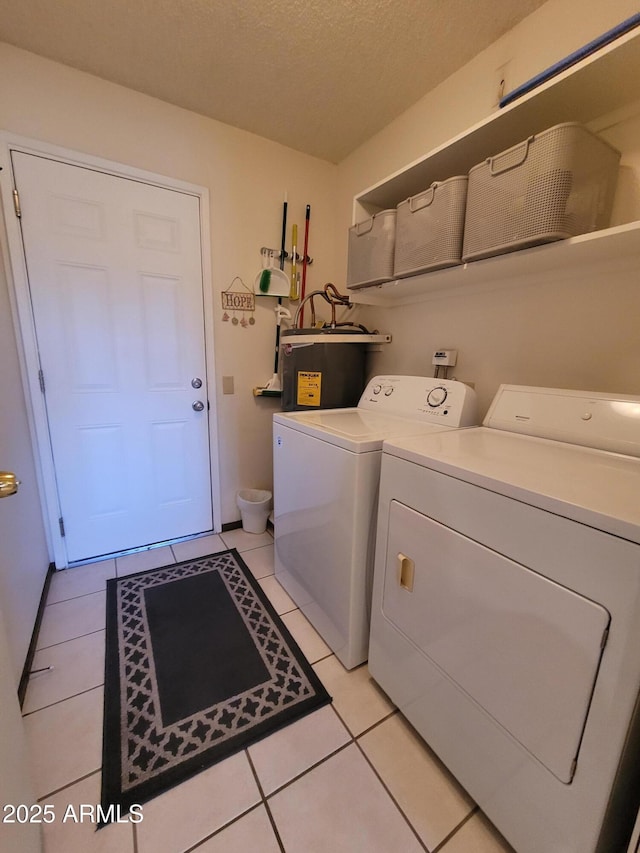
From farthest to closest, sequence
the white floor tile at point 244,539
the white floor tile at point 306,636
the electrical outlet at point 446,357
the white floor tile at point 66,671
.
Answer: the white floor tile at point 244,539 < the electrical outlet at point 446,357 < the white floor tile at point 306,636 < the white floor tile at point 66,671

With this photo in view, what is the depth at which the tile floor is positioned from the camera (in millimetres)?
871

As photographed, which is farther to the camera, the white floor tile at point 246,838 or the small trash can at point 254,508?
the small trash can at point 254,508

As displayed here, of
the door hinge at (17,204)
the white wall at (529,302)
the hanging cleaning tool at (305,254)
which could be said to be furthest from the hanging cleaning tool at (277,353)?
the door hinge at (17,204)

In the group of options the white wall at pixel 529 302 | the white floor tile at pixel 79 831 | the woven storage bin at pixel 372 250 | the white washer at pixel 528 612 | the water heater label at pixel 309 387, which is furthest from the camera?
the water heater label at pixel 309 387

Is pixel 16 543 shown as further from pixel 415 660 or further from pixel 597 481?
pixel 597 481

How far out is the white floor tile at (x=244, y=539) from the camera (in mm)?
2223

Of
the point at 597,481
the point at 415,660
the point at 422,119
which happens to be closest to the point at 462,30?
the point at 422,119

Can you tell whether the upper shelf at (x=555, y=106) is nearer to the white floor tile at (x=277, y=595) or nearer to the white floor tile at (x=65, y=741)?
the white floor tile at (x=277, y=595)

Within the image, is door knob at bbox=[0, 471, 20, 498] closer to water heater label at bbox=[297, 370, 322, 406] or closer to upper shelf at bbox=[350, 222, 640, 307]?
water heater label at bbox=[297, 370, 322, 406]

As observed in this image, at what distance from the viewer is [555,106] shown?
3.51 ft

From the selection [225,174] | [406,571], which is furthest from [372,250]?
[406,571]

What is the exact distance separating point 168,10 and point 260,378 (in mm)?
1652

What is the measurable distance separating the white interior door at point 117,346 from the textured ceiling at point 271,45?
1.48 feet

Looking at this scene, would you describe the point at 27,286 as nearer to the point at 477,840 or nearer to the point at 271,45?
the point at 271,45
